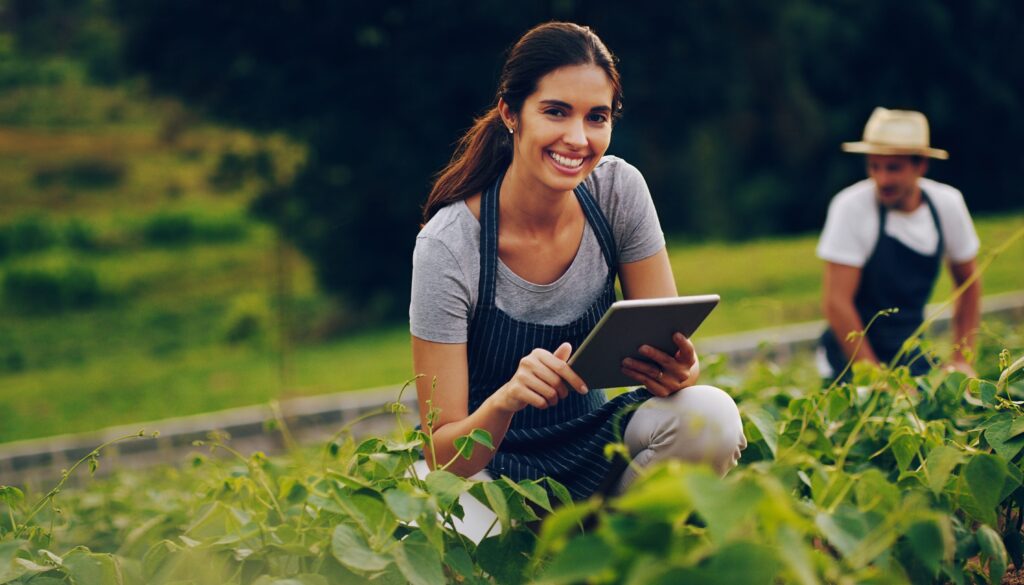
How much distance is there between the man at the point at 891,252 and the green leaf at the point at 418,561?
281 cm

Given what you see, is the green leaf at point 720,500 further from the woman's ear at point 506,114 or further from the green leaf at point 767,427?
the woman's ear at point 506,114

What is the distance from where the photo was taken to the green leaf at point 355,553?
177 cm

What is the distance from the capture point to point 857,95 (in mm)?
19094

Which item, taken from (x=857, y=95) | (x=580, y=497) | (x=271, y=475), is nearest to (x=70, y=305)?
(x=271, y=475)

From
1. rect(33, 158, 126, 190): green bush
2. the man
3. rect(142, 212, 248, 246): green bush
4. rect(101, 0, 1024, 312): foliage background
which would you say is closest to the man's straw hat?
the man

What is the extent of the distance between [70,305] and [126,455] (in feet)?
19.5

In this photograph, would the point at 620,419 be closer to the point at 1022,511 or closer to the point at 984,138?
the point at 1022,511

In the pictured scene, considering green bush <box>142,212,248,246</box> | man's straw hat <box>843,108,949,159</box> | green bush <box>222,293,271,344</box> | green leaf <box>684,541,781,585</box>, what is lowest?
green bush <box>222,293,271,344</box>

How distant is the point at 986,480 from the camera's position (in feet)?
6.49

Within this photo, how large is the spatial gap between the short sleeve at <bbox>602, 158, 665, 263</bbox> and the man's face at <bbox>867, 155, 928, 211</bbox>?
6.79 feet

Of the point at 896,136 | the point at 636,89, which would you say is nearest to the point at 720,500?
the point at 896,136

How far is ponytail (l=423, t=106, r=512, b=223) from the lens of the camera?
263 centimetres

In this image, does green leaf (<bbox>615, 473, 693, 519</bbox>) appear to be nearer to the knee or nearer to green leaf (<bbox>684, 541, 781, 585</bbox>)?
green leaf (<bbox>684, 541, 781, 585</bbox>)

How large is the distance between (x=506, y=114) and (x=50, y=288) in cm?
1114
